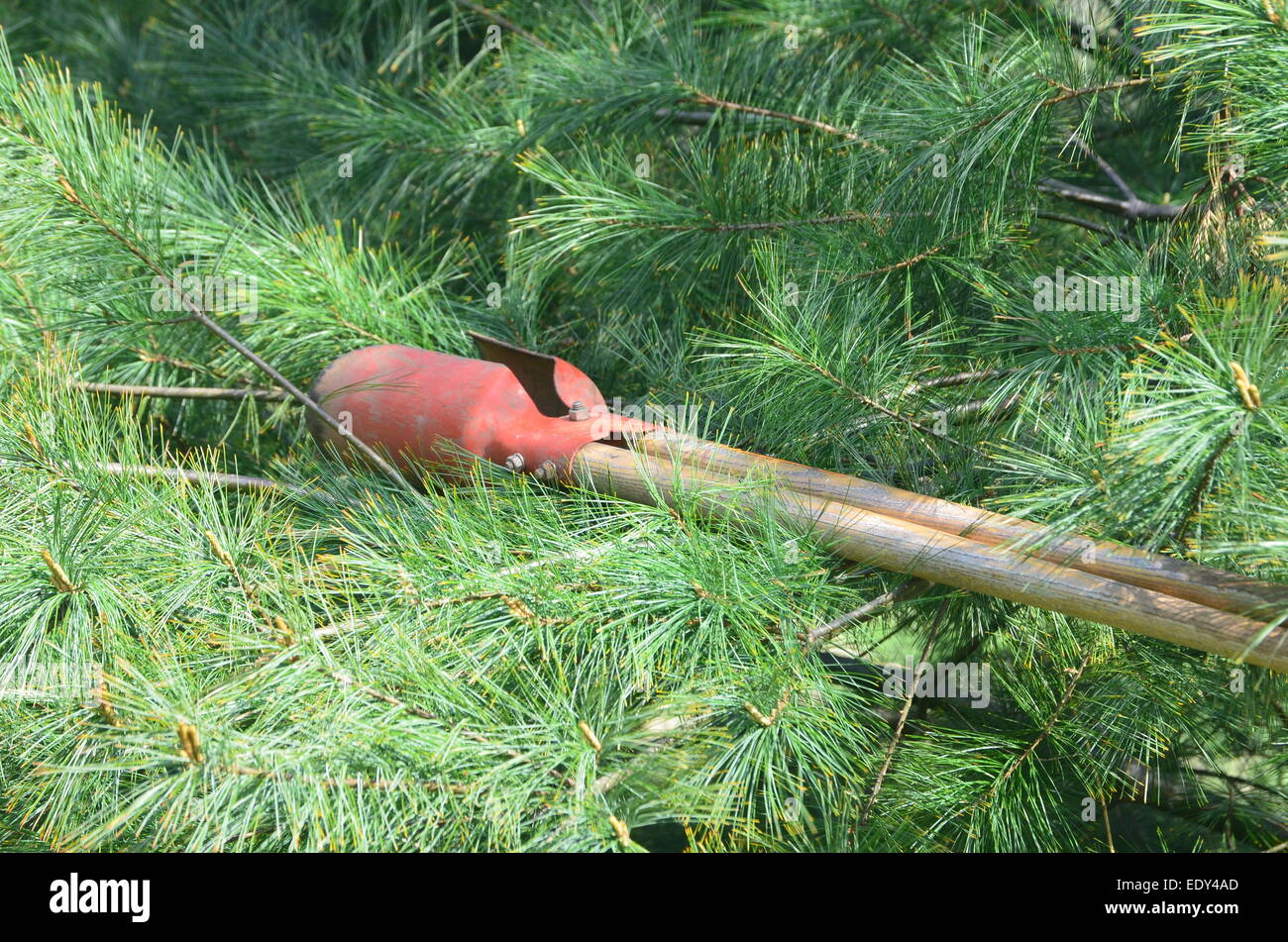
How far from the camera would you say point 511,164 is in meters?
1.71

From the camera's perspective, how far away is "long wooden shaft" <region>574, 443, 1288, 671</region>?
31.2 inches

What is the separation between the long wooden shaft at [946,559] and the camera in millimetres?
792

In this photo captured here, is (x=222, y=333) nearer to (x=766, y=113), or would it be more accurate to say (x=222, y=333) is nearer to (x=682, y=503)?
(x=682, y=503)

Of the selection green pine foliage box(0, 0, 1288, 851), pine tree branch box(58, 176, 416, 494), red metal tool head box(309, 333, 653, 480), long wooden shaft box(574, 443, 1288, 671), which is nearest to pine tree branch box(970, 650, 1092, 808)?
green pine foliage box(0, 0, 1288, 851)

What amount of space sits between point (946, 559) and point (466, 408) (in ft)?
1.64

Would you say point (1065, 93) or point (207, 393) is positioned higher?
point (1065, 93)

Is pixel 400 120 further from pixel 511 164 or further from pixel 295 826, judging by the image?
pixel 295 826

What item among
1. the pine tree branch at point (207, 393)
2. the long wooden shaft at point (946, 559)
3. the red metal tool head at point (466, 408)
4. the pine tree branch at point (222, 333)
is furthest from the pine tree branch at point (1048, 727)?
the pine tree branch at point (207, 393)

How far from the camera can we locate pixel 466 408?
3.73 ft

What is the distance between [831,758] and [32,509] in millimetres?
750

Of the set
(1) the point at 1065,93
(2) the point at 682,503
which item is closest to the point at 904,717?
(2) the point at 682,503

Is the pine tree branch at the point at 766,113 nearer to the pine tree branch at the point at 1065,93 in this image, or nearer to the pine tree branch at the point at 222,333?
the pine tree branch at the point at 1065,93

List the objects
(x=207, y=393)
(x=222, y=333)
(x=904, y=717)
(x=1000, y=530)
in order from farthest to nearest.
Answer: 1. (x=207, y=393)
2. (x=222, y=333)
3. (x=904, y=717)
4. (x=1000, y=530)

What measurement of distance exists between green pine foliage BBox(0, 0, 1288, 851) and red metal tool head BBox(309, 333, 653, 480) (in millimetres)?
43
